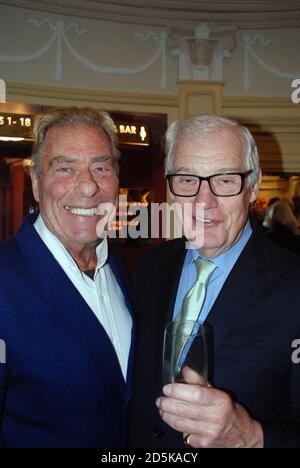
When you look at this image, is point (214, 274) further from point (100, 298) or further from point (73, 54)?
point (73, 54)

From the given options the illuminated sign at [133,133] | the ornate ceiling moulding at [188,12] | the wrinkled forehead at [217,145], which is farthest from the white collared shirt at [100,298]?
the ornate ceiling moulding at [188,12]

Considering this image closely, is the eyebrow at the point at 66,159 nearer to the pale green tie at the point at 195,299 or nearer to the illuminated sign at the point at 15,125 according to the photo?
the pale green tie at the point at 195,299

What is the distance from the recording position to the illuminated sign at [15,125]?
3756mm

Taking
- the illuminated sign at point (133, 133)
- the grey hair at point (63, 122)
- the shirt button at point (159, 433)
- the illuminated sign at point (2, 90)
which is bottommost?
the shirt button at point (159, 433)

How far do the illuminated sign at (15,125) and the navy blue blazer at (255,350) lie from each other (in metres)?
2.84

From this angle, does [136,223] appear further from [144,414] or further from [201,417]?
A: [201,417]

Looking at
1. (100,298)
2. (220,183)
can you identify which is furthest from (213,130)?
(100,298)

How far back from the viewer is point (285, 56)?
419cm

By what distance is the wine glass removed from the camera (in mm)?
956

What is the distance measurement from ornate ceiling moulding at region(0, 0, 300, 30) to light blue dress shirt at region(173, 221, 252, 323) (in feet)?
10.2

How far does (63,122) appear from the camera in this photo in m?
1.49

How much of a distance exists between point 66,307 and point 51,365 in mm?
160

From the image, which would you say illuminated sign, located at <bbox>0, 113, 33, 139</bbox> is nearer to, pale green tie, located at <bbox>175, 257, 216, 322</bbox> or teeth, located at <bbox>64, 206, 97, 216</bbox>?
teeth, located at <bbox>64, 206, 97, 216</bbox>

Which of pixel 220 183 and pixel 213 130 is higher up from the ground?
pixel 213 130
